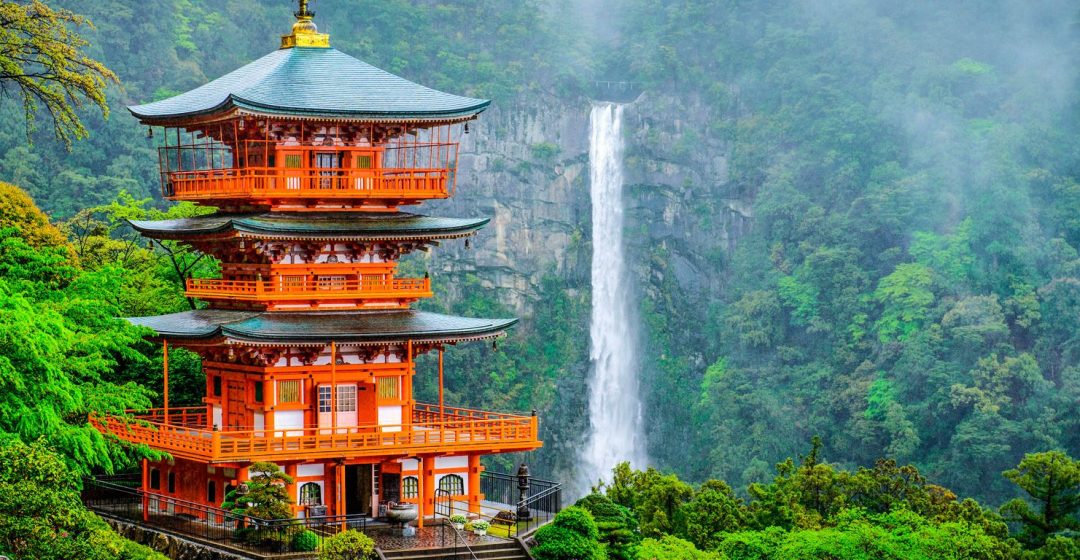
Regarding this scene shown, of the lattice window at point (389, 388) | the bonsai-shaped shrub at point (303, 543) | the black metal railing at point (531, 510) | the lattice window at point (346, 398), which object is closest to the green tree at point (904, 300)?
the black metal railing at point (531, 510)

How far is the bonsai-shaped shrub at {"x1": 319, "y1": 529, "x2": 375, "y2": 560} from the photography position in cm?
3136

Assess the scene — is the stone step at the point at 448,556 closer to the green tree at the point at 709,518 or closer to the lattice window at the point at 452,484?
the lattice window at the point at 452,484

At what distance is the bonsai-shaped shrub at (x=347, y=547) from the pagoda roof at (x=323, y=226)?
22.8 feet

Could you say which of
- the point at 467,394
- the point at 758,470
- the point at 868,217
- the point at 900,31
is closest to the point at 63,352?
the point at 758,470

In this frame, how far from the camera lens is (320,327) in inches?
1416

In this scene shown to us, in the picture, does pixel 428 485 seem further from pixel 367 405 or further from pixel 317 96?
pixel 317 96

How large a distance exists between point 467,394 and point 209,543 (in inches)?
2200

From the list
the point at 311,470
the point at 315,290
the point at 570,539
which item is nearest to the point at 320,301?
the point at 315,290

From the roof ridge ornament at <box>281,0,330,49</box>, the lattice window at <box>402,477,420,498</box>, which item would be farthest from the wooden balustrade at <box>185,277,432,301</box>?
the roof ridge ornament at <box>281,0,330,49</box>

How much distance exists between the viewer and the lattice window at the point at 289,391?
1428 inches

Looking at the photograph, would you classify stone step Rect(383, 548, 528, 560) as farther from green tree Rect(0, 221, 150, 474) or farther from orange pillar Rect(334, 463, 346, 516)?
green tree Rect(0, 221, 150, 474)

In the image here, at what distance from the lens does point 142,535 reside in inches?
1383

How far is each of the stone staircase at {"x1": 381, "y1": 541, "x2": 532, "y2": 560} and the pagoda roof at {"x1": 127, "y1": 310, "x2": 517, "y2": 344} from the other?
191 inches

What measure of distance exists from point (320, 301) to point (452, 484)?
480 cm
